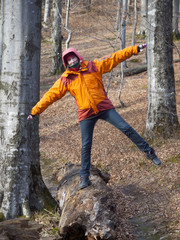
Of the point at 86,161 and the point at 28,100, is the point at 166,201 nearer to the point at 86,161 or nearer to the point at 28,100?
the point at 86,161

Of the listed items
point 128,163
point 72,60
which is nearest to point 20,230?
point 72,60

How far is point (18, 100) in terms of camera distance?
552 centimetres

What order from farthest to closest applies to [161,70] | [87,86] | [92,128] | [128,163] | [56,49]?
[56,49] < [161,70] < [128,163] < [92,128] < [87,86]

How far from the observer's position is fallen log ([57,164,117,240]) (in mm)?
4820

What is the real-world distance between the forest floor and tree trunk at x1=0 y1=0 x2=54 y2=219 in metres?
0.84

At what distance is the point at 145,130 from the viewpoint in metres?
8.98

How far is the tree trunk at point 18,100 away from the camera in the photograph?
5391 millimetres

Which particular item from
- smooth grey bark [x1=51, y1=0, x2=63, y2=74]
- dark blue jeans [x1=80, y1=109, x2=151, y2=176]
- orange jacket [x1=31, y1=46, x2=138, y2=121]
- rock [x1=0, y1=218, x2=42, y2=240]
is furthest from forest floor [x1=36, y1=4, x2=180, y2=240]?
smooth grey bark [x1=51, y1=0, x2=63, y2=74]

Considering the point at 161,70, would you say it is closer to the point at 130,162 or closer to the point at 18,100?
the point at 130,162

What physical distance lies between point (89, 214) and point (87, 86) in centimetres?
197

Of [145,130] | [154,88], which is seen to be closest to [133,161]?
[145,130]

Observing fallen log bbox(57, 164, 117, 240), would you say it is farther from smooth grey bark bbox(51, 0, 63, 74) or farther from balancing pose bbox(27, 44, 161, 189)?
smooth grey bark bbox(51, 0, 63, 74)

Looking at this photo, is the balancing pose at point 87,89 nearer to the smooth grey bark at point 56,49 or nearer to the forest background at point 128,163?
the forest background at point 128,163

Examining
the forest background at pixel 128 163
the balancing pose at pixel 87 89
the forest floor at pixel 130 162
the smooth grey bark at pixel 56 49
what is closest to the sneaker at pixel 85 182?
the balancing pose at pixel 87 89
